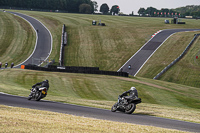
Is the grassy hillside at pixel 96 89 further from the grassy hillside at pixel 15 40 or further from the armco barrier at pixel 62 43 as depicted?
the grassy hillside at pixel 15 40

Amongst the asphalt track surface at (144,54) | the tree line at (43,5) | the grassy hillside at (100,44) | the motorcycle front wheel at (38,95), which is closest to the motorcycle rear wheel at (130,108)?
the motorcycle front wheel at (38,95)

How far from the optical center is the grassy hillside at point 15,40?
6762 centimetres

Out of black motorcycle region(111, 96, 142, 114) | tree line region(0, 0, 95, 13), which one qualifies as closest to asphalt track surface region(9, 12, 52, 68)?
black motorcycle region(111, 96, 142, 114)

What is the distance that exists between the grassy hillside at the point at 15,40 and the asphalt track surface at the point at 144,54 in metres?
24.7

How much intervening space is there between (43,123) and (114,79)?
3190 centimetres

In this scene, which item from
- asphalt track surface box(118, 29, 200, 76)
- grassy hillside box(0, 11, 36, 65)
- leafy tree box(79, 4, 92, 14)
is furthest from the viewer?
leafy tree box(79, 4, 92, 14)

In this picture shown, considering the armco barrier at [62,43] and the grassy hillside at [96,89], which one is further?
the armco barrier at [62,43]

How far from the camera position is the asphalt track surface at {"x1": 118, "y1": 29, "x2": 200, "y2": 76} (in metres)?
60.3

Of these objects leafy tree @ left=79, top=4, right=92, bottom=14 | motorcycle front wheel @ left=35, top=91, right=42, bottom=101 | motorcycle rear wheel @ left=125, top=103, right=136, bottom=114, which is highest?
leafy tree @ left=79, top=4, right=92, bottom=14

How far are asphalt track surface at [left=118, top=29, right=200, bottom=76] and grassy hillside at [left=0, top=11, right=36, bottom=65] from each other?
24729 mm

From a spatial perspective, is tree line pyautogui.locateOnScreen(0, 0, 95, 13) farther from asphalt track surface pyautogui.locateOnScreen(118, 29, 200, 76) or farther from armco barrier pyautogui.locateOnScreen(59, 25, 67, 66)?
asphalt track surface pyautogui.locateOnScreen(118, 29, 200, 76)

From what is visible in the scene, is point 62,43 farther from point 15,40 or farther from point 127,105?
point 127,105

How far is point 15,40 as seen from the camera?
7825 centimetres

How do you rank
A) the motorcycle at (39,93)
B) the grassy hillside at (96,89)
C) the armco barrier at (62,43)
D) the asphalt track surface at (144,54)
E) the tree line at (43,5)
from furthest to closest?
the tree line at (43,5)
the armco barrier at (62,43)
the asphalt track surface at (144,54)
the grassy hillside at (96,89)
the motorcycle at (39,93)
